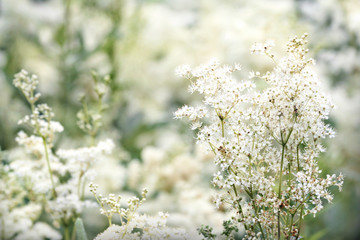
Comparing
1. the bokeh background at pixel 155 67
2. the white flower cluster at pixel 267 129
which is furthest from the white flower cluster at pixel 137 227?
the bokeh background at pixel 155 67

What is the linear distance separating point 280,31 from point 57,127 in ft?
1.79

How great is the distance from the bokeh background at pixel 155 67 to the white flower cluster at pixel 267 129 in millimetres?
303

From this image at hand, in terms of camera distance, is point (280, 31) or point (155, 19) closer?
point (280, 31)

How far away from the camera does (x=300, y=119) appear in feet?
1.16

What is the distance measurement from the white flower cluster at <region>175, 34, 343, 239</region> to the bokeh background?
0.30m

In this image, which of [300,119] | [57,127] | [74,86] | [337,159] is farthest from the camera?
[74,86]

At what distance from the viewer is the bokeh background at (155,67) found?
2.51 feet

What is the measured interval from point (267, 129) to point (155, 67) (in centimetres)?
77

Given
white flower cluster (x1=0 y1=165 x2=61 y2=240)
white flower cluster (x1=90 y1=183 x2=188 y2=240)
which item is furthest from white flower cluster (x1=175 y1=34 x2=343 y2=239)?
white flower cluster (x1=0 y1=165 x2=61 y2=240)

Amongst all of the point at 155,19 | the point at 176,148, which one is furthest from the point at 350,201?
the point at 155,19

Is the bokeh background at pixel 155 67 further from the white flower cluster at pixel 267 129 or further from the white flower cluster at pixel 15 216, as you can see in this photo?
the white flower cluster at pixel 267 129

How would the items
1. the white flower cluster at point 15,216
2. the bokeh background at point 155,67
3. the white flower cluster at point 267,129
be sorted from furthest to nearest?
the bokeh background at point 155,67, the white flower cluster at point 15,216, the white flower cluster at point 267,129

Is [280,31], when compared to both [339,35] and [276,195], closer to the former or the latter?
[339,35]

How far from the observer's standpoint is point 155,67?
3.64 feet
